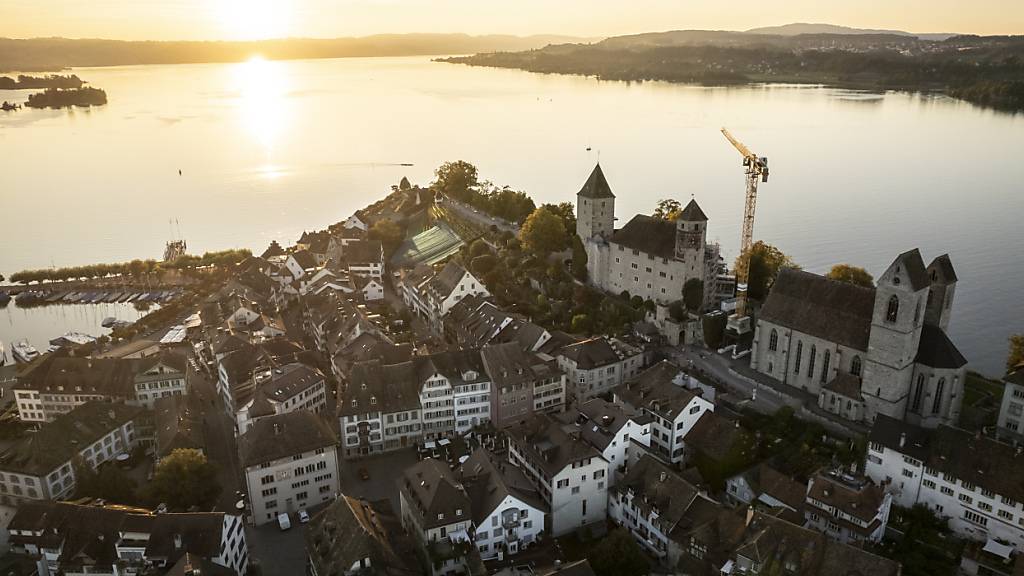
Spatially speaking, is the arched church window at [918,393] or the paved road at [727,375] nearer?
→ the arched church window at [918,393]

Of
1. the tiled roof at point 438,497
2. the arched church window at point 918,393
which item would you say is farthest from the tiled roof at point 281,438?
the arched church window at point 918,393

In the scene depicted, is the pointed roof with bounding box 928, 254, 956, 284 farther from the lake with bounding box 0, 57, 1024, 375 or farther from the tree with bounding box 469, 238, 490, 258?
the tree with bounding box 469, 238, 490, 258

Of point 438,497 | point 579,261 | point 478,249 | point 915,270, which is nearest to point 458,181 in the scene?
point 478,249

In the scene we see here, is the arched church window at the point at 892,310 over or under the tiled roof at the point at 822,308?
over

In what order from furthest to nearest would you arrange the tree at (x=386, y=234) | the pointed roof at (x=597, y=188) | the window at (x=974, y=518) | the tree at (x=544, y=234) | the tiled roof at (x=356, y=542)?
the tree at (x=386, y=234)
the tree at (x=544, y=234)
the pointed roof at (x=597, y=188)
the window at (x=974, y=518)
the tiled roof at (x=356, y=542)

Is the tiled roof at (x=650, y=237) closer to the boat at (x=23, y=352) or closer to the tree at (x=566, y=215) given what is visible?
the tree at (x=566, y=215)

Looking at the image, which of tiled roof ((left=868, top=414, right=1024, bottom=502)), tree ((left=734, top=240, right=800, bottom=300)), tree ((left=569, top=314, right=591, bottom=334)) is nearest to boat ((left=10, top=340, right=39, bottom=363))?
tree ((left=569, top=314, right=591, bottom=334))

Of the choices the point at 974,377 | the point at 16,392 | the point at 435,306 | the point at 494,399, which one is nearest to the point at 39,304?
the point at 16,392
